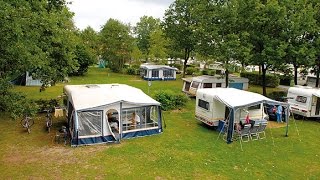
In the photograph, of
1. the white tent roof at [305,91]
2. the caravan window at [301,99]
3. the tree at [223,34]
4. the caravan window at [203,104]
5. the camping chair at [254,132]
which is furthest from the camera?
the tree at [223,34]

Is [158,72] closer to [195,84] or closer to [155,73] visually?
[155,73]

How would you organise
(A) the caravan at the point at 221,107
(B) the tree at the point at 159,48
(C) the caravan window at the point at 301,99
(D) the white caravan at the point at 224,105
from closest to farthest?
(D) the white caravan at the point at 224,105, (A) the caravan at the point at 221,107, (C) the caravan window at the point at 301,99, (B) the tree at the point at 159,48

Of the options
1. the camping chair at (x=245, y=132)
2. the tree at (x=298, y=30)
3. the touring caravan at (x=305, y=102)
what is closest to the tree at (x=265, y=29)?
the tree at (x=298, y=30)

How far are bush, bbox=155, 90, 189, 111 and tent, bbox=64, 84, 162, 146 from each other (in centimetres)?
531

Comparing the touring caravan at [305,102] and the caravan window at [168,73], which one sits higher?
the caravan window at [168,73]

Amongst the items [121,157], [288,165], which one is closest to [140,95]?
[121,157]

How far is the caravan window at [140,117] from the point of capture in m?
15.4

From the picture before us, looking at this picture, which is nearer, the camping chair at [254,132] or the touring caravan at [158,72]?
the camping chair at [254,132]

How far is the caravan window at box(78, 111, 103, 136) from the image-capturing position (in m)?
14.3

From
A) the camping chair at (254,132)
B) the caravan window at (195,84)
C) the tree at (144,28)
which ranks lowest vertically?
the camping chair at (254,132)

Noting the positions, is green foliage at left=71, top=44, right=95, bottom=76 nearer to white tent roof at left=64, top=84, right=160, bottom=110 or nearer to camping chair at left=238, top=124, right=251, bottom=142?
white tent roof at left=64, top=84, right=160, bottom=110

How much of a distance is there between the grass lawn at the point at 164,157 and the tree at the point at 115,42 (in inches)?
1290

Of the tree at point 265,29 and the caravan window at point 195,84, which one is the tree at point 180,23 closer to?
the caravan window at point 195,84

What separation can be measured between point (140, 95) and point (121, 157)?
470cm
